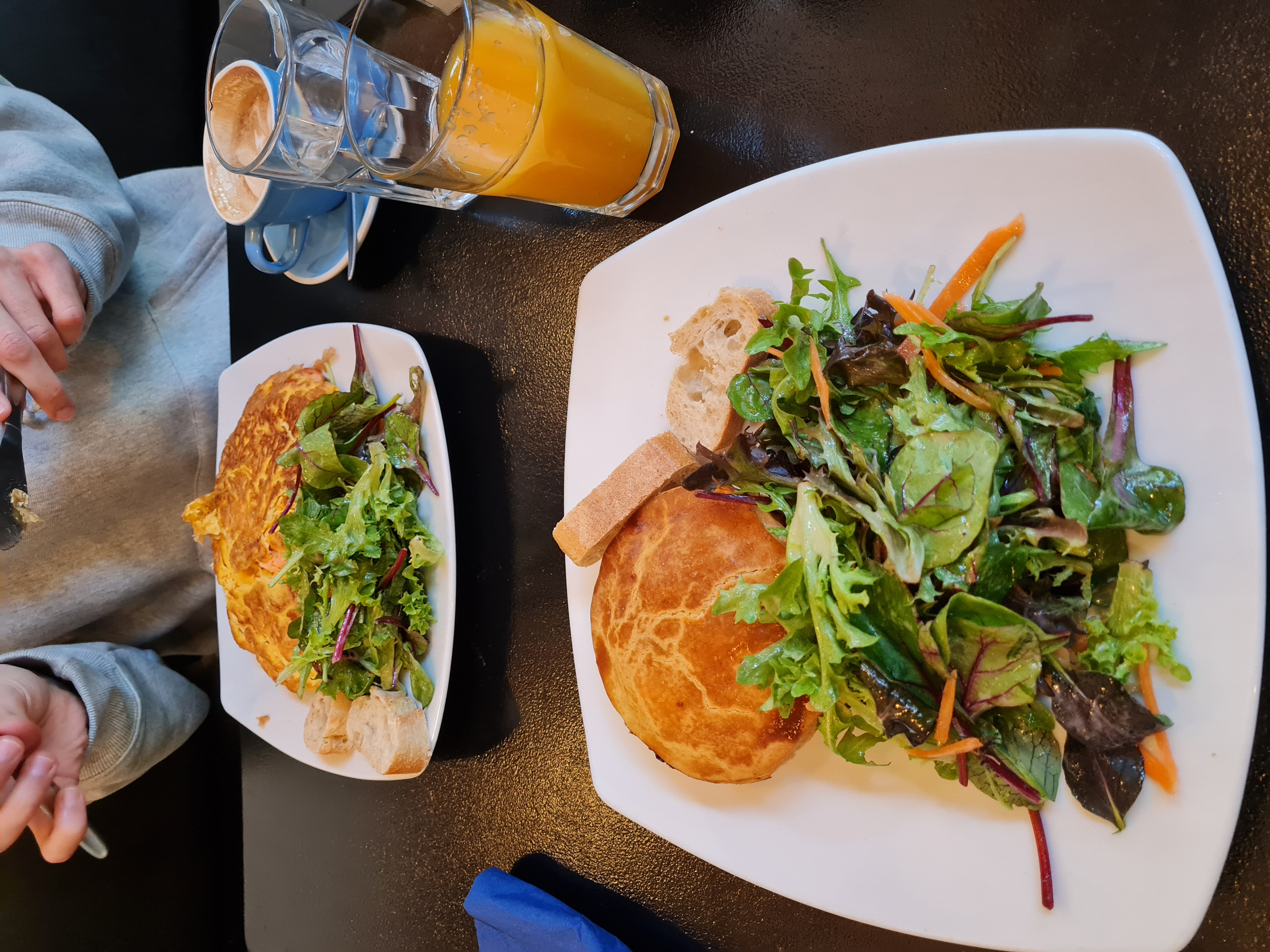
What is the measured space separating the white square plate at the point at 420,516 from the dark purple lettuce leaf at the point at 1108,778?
1250 millimetres

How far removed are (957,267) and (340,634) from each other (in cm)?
151

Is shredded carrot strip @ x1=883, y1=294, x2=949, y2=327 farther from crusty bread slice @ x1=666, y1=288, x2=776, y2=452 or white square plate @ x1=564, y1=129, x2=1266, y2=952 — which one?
crusty bread slice @ x1=666, y1=288, x2=776, y2=452

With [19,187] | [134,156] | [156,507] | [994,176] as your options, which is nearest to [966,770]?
[994,176]

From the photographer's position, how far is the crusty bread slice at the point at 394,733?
1715 mm

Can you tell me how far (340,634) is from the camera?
5.74 feet

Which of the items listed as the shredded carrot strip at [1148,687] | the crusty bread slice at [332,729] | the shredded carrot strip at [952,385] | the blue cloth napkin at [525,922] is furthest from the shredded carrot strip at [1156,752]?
the crusty bread slice at [332,729]

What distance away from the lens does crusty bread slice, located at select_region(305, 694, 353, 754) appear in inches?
73.3

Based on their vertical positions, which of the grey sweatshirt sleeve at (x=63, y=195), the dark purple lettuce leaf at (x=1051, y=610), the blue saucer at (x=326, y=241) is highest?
the dark purple lettuce leaf at (x=1051, y=610)

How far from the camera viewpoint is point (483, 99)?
125 cm

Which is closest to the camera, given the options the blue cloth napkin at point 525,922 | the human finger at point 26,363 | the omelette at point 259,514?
the blue cloth napkin at point 525,922

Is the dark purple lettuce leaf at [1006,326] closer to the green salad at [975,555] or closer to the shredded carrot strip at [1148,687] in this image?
the green salad at [975,555]

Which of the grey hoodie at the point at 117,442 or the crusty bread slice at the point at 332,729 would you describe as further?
the grey hoodie at the point at 117,442

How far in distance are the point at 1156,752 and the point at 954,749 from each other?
0.27m

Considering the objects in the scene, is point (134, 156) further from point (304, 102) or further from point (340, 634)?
point (340, 634)
